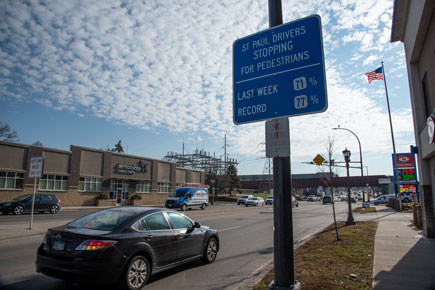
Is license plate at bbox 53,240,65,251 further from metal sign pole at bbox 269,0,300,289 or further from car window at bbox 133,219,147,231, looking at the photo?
metal sign pole at bbox 269,0,300,289

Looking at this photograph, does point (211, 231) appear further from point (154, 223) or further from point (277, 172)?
point (277, 172)

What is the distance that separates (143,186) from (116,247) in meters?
43.0

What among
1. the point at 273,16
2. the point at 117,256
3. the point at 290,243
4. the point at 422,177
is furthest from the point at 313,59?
the point at 422,177

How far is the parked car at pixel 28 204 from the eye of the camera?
21562mm

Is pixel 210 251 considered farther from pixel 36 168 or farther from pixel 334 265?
pixel 36 168

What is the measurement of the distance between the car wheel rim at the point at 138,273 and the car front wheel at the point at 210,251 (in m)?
2.28

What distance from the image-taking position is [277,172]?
13.9ft

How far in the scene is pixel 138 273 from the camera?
5578 millimetres

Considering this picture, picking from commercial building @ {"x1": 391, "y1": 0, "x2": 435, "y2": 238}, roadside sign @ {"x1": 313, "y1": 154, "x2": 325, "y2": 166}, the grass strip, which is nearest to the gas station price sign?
roadside sign @ {"x1": 313, "y1": 154, "x2": 325, "y2": 166}

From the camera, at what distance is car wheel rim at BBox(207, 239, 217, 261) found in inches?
310

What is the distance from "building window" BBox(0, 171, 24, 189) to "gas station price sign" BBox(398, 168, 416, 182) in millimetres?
39709

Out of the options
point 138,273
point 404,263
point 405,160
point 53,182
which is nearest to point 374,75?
point 405,160

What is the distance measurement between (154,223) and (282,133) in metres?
3.60

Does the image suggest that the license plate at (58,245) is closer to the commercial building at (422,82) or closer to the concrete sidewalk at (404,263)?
the concrete sidewalk at (404,263)
